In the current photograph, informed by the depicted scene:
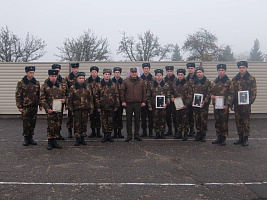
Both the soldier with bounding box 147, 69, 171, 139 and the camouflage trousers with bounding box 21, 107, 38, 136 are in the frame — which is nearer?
the camouflage trousers with bounding box 21, 107, 38, 136

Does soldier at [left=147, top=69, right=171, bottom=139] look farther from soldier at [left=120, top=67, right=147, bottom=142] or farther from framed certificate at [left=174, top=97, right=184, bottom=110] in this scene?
soldier at [left=120, top=67, right=147, bottom=142]

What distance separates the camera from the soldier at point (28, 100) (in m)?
6.96

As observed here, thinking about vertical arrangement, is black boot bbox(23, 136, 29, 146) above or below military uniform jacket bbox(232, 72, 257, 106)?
below

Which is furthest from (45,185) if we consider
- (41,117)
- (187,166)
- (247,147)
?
(41,117)

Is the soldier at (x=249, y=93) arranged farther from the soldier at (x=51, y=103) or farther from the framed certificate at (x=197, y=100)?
the soldier at (x=51, y=103)

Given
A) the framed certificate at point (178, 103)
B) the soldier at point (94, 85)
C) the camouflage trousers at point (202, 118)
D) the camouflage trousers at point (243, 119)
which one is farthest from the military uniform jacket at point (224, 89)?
the soldier at point (94, 85)

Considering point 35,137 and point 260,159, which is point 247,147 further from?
point 35,137

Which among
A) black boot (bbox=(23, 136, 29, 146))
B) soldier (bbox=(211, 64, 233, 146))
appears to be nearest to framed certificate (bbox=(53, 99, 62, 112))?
black boot (bbox=(23, 136, 29, 146))

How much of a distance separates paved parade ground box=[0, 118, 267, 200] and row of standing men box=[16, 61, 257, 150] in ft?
1.56

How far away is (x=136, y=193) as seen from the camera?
13.0 feet

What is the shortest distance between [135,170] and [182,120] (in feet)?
10.6

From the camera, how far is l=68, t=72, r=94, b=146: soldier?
22.6ft

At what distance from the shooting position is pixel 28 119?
7.08m

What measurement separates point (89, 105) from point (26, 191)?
10.8ft
